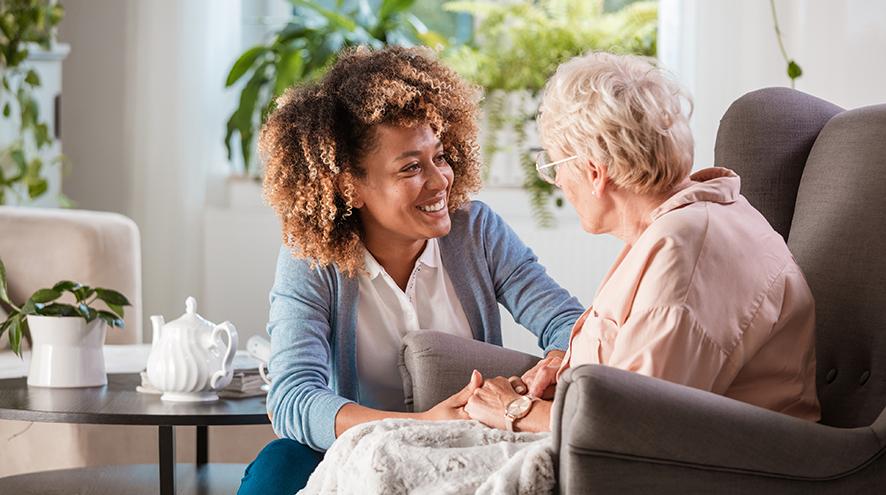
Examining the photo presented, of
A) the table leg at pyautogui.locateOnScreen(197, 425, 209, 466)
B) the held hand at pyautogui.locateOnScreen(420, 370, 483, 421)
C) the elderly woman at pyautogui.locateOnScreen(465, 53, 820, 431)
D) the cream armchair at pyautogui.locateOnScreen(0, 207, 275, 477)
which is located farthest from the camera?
the cream armchair at pyautogui.locateOnScreen(0, 207, 275, 477)

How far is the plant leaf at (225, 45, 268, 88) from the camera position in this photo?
4160 mm

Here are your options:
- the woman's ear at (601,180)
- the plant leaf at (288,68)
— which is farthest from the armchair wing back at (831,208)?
the plant leaf at (288,68)

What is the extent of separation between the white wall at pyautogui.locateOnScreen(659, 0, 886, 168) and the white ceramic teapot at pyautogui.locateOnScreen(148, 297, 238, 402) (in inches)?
61.9

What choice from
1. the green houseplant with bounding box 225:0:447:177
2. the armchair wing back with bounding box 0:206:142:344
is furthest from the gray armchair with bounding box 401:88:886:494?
the green houseplant with bounding box 225:0:447:177

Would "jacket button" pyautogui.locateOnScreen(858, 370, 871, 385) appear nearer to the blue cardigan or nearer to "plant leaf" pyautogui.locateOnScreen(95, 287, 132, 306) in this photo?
the blue cardigan

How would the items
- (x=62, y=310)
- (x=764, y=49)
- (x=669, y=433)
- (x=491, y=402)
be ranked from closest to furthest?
(x=669, y=433)
(x=491, y=402)
(x=62, y=310)
(x=764, y=49)

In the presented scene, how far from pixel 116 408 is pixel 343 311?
0.42 m

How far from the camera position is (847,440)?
154 centimetres

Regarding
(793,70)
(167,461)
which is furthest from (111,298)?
(793,70)

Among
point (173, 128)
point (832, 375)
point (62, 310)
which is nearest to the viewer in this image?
point (832, 375)

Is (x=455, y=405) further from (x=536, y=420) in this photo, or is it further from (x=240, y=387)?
(x=240, y=387)

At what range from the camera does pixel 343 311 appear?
6.61 feet

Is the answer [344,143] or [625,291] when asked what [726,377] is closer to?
[625,291]

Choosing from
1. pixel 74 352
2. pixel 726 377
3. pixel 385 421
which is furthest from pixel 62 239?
pixel 726 377
